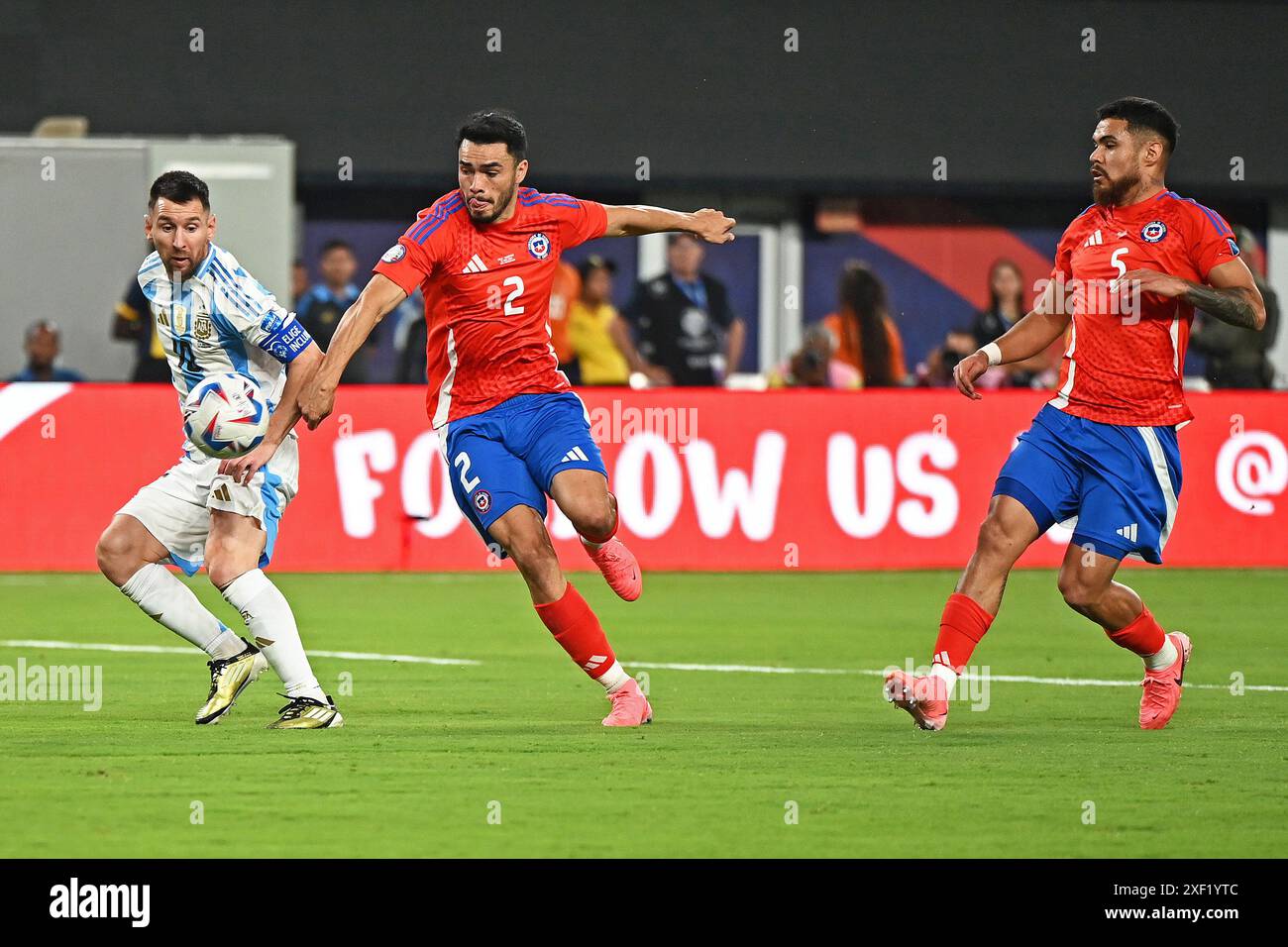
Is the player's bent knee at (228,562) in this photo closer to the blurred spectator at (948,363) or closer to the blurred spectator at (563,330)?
the blurred spectator at (563,330)

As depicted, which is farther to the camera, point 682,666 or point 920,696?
point 682,666

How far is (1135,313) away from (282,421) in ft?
10.6

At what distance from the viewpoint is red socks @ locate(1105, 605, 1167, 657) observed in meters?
8.82

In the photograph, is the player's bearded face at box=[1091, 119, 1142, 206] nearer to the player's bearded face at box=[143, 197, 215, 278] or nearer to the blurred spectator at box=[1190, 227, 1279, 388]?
the player's bearded face at box=[143, 197, 215, 278]

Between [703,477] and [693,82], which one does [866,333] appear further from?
[693,82]

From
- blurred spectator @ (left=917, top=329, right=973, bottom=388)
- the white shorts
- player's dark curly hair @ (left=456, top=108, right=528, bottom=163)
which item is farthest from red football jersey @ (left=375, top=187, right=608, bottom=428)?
blurred spectator @ (left=917, top=329, right=973, bottom=388)

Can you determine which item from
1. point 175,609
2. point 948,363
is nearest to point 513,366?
point 175,609

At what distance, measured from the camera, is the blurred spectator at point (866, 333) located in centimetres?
1961

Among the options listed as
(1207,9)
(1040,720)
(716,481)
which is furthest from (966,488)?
(1207,9)

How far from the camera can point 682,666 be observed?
11102mm

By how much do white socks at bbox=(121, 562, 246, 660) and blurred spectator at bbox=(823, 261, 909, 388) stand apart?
11.2 metres

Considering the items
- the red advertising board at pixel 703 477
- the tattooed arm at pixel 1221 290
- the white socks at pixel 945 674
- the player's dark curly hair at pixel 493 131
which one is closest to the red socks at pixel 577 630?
the white socks at pixel 945 674

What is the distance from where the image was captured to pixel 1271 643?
12289 mm

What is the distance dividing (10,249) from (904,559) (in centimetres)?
923
